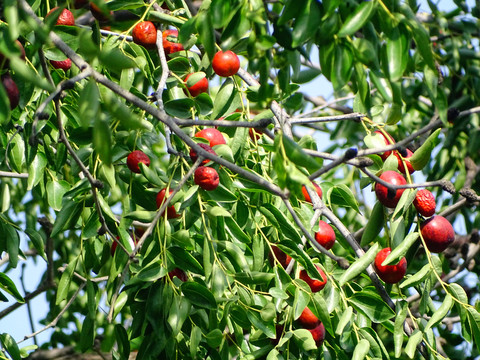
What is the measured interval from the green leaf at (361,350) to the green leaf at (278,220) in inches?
12.3

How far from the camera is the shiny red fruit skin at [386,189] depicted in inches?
75.3

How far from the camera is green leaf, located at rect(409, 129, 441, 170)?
1902 millimetres

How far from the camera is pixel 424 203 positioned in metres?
1.94

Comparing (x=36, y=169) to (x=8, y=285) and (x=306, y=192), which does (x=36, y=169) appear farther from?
(x=306, y=192)

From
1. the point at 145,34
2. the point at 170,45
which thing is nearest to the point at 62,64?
the point at 145,34

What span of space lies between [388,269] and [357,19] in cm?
85

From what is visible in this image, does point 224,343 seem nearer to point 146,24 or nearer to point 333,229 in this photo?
point 333,229

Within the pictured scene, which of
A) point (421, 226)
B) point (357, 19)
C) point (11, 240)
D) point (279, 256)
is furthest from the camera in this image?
point (11, 240)

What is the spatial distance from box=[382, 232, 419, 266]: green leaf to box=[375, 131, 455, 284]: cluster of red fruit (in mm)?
76

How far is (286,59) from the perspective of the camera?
1.54 meters

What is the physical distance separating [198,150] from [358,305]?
2.73ft

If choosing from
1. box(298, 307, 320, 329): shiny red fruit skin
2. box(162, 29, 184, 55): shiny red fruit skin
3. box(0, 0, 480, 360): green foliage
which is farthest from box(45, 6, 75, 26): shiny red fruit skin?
box(298, 307, 320, 329): shiny red fruit skin

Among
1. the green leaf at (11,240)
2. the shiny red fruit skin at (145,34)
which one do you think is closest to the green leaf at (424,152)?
the shiny red fruit skin at (145,34)

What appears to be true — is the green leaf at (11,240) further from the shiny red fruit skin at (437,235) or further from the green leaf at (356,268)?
the shiny red fruit skin at (437,235)
